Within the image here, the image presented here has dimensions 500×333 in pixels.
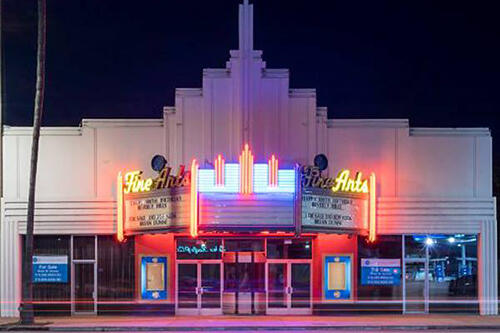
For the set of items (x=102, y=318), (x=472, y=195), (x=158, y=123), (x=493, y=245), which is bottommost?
(x=102, y=318)

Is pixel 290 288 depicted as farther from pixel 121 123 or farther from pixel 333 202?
pixel 121 123

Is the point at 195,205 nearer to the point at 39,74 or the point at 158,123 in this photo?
the point at 158,123

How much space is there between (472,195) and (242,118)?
8.40 m

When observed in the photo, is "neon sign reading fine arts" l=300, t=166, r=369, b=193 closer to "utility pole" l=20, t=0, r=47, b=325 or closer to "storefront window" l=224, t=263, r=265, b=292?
"storefront window" l=224, t=263, r=265, b=292

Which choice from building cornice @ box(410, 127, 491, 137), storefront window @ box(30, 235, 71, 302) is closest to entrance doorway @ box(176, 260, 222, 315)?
storefront window @ box(30, 235, 71, 302)

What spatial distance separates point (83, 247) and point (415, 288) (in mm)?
11667

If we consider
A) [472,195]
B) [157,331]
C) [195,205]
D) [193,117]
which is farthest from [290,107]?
[157,331]

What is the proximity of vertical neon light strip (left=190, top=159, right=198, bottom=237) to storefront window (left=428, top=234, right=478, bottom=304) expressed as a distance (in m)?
8.39

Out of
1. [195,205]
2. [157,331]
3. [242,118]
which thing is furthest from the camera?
[242,118]

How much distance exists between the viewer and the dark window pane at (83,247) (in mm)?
25203

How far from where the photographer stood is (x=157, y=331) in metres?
21.5

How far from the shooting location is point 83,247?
25.2m

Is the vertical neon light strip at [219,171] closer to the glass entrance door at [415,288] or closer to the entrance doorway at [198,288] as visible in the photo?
the entrance doorway at [198,288]

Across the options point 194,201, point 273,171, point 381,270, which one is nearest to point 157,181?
point 194,201
